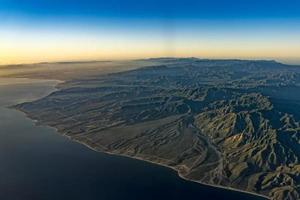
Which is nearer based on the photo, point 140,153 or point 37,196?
point 37,196

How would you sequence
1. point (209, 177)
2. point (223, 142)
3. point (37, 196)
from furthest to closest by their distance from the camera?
point (223, 142), point (209, 177), point (37, 196)

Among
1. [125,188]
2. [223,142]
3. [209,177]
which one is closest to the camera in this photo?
[125,188]

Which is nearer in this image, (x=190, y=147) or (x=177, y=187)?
(x=177, y=187)

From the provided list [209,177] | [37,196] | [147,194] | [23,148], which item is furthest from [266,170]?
[23,148]

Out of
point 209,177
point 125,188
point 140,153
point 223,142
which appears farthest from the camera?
point 223,142

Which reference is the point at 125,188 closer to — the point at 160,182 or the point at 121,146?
the point at 160,182

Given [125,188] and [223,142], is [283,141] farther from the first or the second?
[125,188]

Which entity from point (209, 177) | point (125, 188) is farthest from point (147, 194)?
point (209, 177)
